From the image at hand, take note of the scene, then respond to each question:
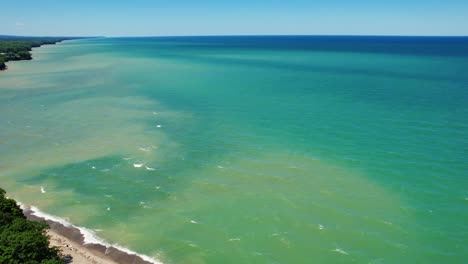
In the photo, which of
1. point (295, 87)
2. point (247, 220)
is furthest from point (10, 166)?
point (295, 87)

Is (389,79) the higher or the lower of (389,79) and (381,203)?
the higher

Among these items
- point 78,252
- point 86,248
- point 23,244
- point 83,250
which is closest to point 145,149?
point 86,248

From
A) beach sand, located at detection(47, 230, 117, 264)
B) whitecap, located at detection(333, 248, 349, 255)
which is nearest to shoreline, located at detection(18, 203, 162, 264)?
beach sand, located at detection(47, 230, 117, 264)

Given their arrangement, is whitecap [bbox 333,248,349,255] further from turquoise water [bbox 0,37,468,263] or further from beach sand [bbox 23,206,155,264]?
beach sand [bbox 23,206,155,264]

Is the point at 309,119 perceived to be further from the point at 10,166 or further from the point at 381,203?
the point at 10,166

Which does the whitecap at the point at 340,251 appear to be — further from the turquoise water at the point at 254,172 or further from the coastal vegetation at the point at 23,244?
the coastal vegetation at the point at 23,244
